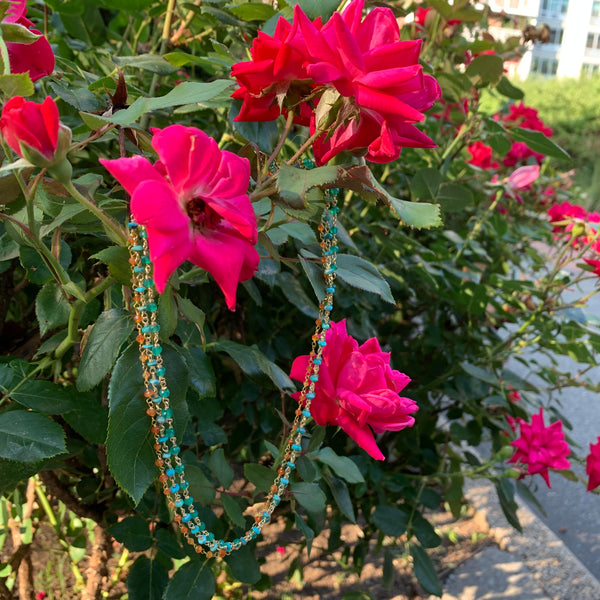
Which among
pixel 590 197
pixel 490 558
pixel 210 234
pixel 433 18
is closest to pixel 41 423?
pixel 210 234

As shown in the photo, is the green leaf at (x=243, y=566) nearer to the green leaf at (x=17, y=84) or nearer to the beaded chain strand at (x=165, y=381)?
the beaded chain strand at (x=165, y=381)

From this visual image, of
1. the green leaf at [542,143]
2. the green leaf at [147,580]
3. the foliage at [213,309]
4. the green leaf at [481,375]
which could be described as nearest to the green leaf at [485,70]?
the foliage at [213,309]

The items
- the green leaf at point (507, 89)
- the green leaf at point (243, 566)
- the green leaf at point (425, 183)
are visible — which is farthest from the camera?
the green leaf at point (507, 89)

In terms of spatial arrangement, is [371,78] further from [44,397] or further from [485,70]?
[485,70]

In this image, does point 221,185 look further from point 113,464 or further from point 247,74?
point 113,464

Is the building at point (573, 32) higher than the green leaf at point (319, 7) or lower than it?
higher

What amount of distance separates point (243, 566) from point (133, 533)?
0.52ft

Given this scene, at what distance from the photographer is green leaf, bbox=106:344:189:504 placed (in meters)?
0.49

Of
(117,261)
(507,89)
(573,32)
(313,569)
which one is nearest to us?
(117,261)

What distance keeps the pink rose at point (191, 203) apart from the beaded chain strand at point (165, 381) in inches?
3.2

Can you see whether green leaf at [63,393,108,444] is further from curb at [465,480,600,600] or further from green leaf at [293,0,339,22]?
curb at [465,480,600,600]

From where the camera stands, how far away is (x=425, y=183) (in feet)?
3.56

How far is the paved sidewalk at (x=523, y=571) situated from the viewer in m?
1.62

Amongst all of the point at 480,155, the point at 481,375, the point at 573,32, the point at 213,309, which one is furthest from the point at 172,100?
the point at 573,32
